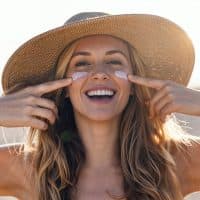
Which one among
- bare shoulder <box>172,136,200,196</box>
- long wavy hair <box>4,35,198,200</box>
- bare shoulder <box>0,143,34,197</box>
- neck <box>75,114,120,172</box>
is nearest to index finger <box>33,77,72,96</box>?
long wavy hair <box>4,35,198,200</box>

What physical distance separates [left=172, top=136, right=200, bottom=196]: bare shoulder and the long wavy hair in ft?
0.12

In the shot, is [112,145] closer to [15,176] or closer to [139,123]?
[139,123]

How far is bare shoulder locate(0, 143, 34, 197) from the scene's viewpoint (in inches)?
168

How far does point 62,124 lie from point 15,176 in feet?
1.37

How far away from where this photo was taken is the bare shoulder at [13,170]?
4.27 metres

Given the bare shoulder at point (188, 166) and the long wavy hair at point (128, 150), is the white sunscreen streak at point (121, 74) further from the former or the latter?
the bare shoulder at point (188, 166)

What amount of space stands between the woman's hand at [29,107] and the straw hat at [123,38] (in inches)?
10.4

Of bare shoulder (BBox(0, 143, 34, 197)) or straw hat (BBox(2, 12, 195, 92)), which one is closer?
straw hat (BBox(2, 12, 195, 92))

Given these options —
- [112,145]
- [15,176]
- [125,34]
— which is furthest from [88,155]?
[125,34]

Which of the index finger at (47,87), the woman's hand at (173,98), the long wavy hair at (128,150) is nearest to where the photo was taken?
the woman's hand at (173,98)

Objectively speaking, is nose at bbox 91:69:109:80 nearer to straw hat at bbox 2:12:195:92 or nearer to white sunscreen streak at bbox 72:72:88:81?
white sunscreen streak at bbox 72:72:88:81

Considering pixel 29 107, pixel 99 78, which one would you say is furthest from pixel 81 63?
pixel 29 107

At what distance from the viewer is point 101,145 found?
4.26m

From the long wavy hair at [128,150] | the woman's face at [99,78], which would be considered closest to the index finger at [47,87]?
the woman's face at [99,78]
